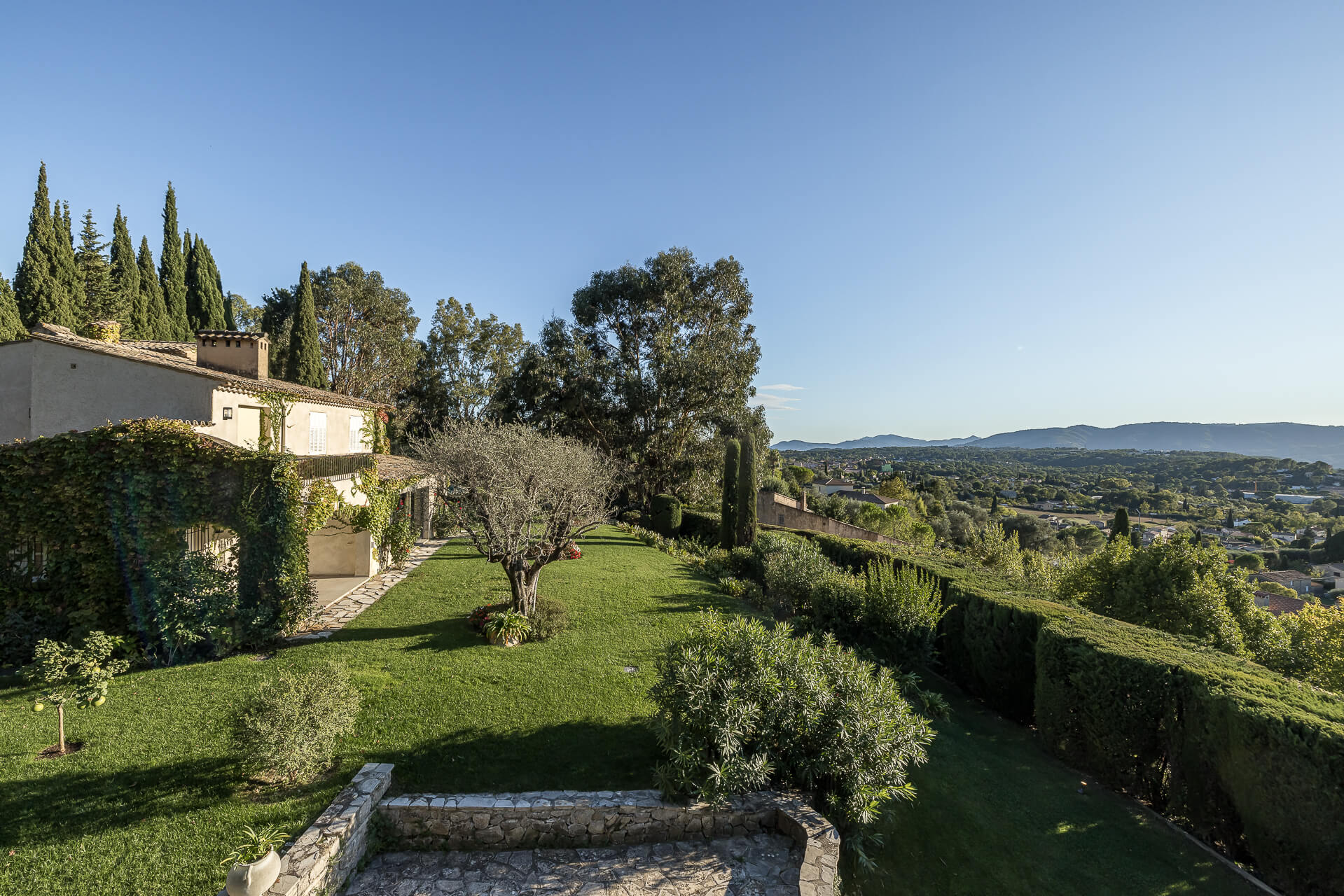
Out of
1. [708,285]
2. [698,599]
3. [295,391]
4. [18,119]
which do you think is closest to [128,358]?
[295,391]

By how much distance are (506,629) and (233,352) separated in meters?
12.4

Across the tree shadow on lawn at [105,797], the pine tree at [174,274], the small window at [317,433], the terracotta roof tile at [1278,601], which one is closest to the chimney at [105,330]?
the small window at [317,433]

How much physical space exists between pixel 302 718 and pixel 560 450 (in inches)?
359

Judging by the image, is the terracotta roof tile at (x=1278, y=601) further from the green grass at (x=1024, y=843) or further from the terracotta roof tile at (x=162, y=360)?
the terracotta roof tile at (x=162, y=360)

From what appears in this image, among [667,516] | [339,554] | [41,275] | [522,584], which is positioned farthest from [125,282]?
[522,584]

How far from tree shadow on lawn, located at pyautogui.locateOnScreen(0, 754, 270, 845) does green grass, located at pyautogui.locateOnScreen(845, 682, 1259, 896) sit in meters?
6.54

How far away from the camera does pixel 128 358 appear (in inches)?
463

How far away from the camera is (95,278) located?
29.9 m

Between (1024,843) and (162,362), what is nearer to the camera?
(1024,843)

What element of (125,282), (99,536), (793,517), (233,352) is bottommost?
(793,517)

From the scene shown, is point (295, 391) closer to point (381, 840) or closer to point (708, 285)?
point (381, 840)

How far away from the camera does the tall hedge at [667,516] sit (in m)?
26.6

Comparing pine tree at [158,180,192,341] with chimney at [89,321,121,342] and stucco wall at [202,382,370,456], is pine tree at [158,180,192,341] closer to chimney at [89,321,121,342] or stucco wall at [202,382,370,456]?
chimney at [89,321,121,342]

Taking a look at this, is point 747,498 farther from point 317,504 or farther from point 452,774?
point 452,774
